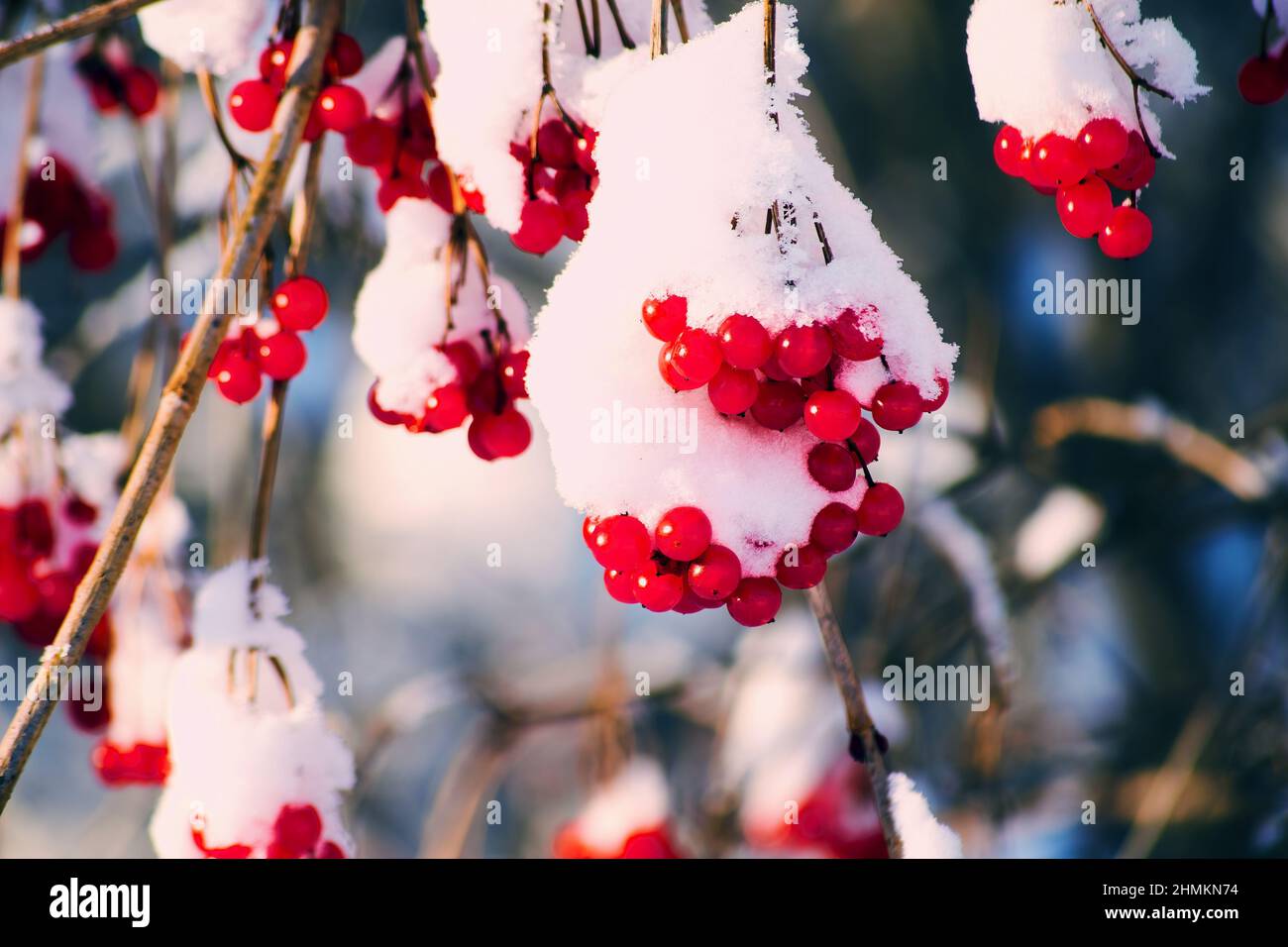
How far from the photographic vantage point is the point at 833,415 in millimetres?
706

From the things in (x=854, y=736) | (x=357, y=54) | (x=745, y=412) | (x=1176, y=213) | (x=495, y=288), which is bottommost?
(x=854, y=736)

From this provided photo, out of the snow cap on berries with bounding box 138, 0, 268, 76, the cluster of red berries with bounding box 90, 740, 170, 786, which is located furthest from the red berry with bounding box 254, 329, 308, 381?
the cluster of red berries with bounding box 90, 740, 170, 786

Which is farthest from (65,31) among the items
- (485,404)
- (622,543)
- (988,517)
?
(988,517)

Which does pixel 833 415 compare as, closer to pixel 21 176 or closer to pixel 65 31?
pixel 65 31

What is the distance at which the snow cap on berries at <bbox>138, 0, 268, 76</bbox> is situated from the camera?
1.09 metres

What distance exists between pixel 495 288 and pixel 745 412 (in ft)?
1.54

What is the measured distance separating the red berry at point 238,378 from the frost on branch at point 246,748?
18cm

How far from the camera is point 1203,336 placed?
3119 mm

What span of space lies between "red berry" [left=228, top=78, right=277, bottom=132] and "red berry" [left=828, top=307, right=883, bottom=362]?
67cm

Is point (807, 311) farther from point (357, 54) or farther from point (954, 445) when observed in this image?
point (954, 445)

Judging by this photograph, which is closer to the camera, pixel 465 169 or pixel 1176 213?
pixel 465 169

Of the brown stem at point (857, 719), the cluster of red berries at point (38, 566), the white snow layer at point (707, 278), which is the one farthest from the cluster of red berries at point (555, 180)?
the cluster of red berries at point (38, 566)

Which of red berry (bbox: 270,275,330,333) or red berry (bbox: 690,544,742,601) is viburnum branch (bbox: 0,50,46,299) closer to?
red berry (bbox: 270,275,330,333)
